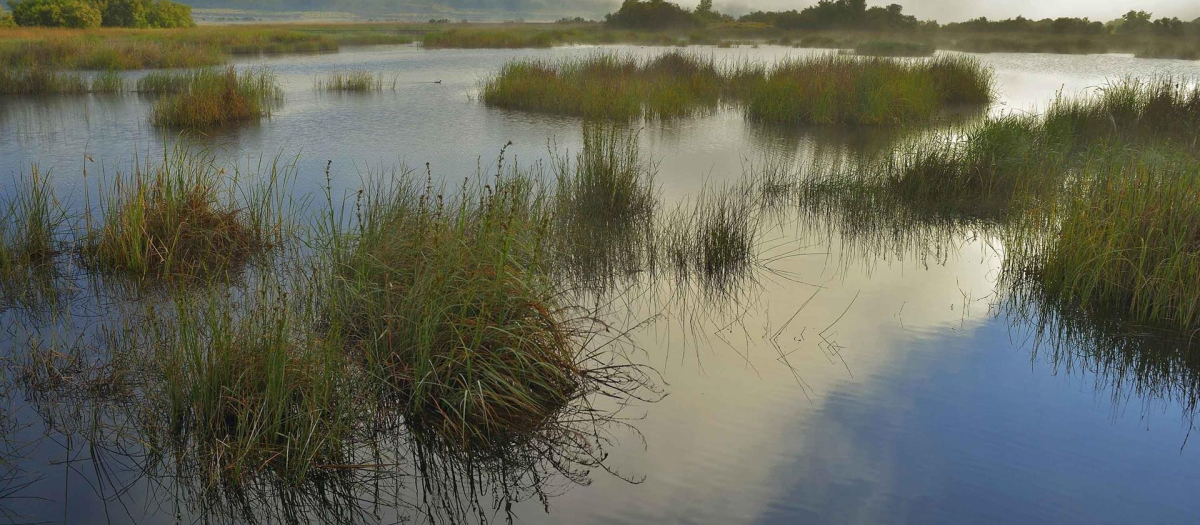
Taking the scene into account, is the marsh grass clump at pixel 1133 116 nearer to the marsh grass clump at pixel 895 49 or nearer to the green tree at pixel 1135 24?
the marsh grass clump at pixel 895 49

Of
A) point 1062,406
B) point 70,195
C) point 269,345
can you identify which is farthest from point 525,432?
point 70,195

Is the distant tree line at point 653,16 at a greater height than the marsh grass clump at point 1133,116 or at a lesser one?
greater

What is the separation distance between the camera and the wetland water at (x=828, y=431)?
254 cm

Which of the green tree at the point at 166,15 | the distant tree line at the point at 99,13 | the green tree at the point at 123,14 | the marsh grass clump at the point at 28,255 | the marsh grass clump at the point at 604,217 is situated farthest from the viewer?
the green tree at the point at 166,15

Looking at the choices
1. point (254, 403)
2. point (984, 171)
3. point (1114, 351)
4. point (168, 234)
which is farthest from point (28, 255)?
point (984, 171)

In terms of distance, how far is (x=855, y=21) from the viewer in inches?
1634

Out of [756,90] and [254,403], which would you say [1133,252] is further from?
[756,90]

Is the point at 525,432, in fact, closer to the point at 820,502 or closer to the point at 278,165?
the point at 820,502

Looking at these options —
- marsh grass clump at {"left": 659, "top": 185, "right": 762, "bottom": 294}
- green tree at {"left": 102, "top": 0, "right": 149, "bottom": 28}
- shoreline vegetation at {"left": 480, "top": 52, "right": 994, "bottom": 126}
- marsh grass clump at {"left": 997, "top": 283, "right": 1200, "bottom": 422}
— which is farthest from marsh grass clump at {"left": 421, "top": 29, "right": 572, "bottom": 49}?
marsh grass clump at {"left": 997, "top": 283, "right": 1200, "bottom": 422}

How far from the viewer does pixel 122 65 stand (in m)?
17.4

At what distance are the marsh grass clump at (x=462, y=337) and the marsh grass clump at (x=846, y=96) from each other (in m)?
8.65

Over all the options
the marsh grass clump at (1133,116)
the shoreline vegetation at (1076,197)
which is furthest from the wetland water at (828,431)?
the marsh grass clump at (1133,116)

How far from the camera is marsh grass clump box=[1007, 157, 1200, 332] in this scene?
12.9 feet

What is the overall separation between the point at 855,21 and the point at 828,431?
1663 inches
